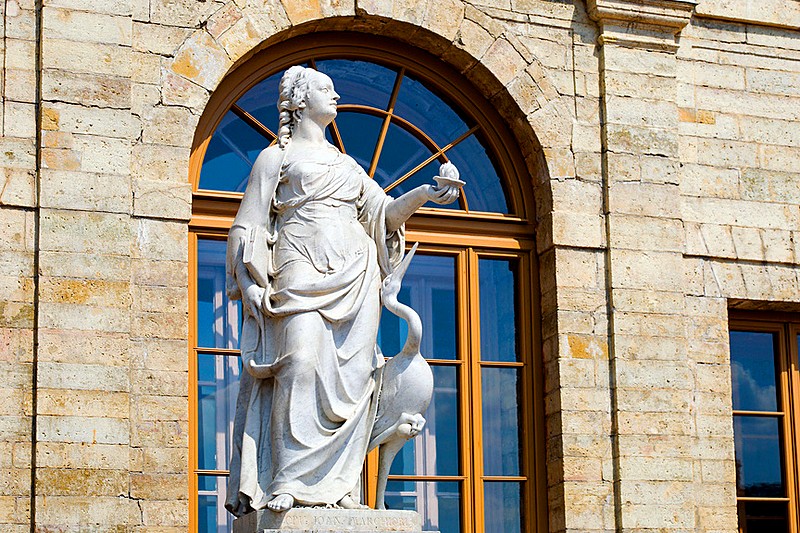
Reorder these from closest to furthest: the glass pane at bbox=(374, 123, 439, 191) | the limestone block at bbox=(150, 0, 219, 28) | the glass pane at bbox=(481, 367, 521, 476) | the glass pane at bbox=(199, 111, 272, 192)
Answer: the limestone block at bbox=(150, 0, 219, 28) → the glass pane at bbox=(199, 111, 272, 192) → the glass pane at bbox=(481, 367, 521, 476) → the glass pane at bbox=(374, 123, 439, 191)

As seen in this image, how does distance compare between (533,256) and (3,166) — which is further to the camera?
(533,256)

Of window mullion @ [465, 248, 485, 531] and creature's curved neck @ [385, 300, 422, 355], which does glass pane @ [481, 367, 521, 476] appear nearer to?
window mullion @ [465, 248, 485, 531]

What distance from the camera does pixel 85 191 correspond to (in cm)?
865

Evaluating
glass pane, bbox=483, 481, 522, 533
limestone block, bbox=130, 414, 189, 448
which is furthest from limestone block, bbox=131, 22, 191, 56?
glass pane, bbox=483, 481, 522, 533

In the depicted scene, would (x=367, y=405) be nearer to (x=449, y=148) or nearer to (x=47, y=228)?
(x=47, y=228)

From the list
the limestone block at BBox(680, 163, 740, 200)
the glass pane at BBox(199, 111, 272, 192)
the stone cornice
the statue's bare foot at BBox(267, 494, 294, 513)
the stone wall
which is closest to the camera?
the statue's bare foot at BBox(267, 494, 294, 513)

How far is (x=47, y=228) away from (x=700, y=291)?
3.97 m

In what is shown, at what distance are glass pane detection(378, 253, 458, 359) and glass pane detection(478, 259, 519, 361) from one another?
0.63ft

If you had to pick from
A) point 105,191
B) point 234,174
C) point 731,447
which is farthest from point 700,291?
point 105,191

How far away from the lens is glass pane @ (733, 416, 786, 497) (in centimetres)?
1022

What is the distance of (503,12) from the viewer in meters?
9.90

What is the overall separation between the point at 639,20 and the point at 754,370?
2330mm

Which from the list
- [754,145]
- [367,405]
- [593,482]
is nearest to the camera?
[367,405]

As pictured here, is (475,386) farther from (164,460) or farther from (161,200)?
(161,200)
